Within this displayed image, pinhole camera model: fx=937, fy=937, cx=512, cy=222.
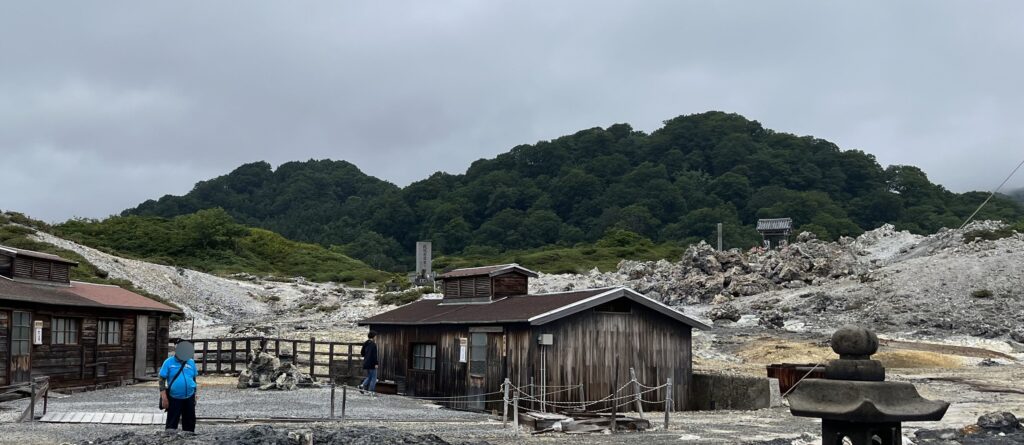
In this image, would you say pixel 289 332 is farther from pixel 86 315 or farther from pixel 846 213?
pixel 846 213

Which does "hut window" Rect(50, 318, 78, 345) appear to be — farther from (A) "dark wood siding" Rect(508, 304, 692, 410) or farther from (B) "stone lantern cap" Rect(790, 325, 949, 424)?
(B) "stone lantern cap" Rect(790, 325, 949, 424)

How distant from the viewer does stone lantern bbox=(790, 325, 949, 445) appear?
7.60 metres

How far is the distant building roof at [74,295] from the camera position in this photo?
24.3 meters

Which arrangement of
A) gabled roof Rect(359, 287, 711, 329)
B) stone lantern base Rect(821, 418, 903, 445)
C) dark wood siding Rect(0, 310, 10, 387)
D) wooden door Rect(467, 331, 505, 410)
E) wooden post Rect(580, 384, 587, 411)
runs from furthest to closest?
wooden door Rect(467, 331, 505, 410), dark wood siding Rect(0, 310, 10, 387), wooden post Rect(580, 384, 587, 411), gabled roof Rect(359, 287, 711, 329), stone lantern base Rect(821, 418, 903, 445)

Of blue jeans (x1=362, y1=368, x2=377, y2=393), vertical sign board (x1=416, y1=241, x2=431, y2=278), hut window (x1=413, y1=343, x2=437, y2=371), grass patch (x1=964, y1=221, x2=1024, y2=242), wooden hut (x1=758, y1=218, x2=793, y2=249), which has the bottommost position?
blue jeans (x1=362, y1=368, x2=377, y2=393)

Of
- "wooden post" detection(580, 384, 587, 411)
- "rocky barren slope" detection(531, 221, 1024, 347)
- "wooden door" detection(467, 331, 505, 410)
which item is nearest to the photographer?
"wooden post" detection(580, 384, 587, 411)

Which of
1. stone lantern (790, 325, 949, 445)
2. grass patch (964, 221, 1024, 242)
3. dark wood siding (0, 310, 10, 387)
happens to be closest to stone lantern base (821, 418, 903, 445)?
stone lantern (790, 325, 949, 445)

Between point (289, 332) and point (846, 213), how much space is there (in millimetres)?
90890

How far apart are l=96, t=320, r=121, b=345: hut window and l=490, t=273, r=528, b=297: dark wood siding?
12.0 m

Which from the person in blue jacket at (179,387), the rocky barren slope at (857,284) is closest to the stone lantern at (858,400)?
the person in blue jacket at (179,387)

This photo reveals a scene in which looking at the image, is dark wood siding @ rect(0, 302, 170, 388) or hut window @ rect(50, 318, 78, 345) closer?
dark wood siding @ rect(0, 302, 170, 388)

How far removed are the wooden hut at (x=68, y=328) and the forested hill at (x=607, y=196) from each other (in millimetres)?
81157

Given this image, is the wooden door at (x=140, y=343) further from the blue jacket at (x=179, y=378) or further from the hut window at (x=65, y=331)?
the blue jacket at (x=179, y=378)

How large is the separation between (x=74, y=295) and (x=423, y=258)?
111 feet
